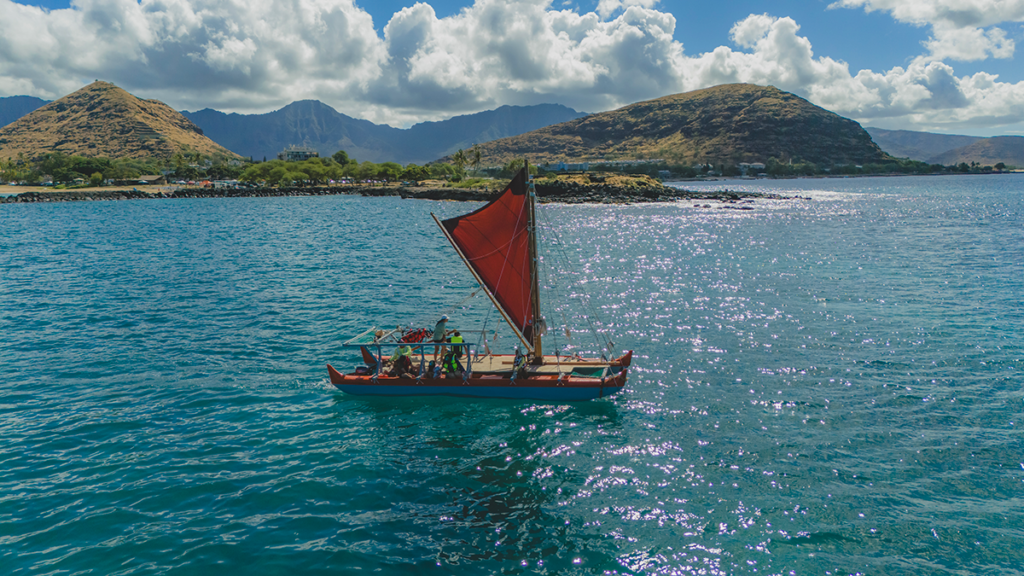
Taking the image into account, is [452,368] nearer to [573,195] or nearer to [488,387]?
[488,387]

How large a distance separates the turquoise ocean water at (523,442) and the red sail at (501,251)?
439 cm

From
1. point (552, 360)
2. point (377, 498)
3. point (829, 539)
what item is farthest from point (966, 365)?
point (377, 498)

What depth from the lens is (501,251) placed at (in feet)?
71.6

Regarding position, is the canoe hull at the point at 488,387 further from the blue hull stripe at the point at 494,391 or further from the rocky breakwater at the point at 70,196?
the rocky breakwater at the point at 70,196

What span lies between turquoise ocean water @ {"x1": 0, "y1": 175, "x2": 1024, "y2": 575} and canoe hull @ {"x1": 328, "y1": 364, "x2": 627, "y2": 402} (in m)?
0.51

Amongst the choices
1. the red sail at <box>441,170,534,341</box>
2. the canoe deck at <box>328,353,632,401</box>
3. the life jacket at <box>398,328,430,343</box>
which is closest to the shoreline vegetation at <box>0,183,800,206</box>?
the life jacket at <box>398,328,430,343</box>

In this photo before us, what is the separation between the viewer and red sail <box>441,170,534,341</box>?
847 inches

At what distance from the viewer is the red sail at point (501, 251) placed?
21516 millimetres

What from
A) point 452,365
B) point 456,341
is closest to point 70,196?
point 452,365

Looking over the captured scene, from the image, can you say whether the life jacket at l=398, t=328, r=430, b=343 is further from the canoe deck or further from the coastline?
the coastline

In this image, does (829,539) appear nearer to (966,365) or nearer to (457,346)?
(457,346)

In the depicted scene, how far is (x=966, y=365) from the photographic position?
24.2 meters

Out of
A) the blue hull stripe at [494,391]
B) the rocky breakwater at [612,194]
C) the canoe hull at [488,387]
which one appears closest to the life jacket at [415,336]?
the canoe hull at [488,387]

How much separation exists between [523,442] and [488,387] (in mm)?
3401
